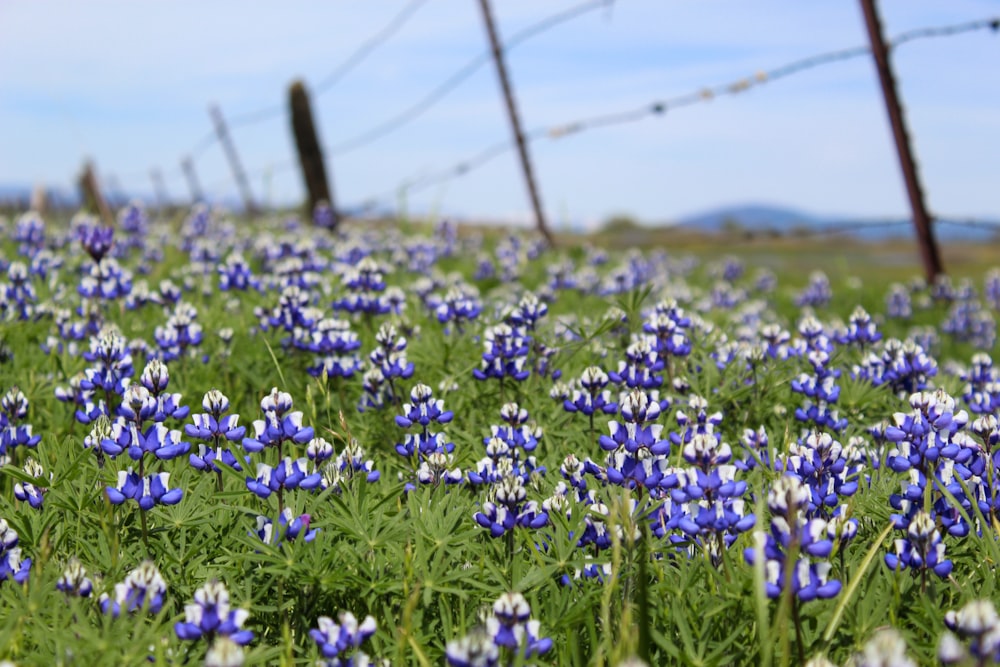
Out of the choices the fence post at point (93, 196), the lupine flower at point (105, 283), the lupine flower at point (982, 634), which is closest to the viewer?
the lupine flower at point (982, 634)

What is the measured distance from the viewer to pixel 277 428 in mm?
3197

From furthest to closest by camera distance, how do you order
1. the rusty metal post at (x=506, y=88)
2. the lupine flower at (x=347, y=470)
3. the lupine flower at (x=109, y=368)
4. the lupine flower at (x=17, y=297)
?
the rusty metal post at (x=506, y=88) → the lupine flower at (x=17, y=297) → the lupine flower at (x=109, y=368) → the lupine flower at (x=347, y=470)

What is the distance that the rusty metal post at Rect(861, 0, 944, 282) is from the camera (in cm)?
998

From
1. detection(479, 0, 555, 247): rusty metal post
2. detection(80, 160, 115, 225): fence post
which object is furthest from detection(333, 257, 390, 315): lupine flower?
detection(80, 160, 115, 225): fence post

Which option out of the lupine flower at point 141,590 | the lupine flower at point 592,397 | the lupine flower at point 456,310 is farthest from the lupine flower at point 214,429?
the lupine flower at point 456,310

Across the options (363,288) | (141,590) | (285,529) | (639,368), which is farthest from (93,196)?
(141,590)

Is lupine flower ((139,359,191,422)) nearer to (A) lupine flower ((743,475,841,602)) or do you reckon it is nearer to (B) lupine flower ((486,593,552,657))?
(B) lupine flower ((486,593,552,657))

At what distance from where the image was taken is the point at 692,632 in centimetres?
288

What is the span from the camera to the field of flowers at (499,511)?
263 cm

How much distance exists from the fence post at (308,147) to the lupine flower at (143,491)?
13716mm

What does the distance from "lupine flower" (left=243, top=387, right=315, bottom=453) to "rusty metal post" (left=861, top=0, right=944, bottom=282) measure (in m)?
8.94

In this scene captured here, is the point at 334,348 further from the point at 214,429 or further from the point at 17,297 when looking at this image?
the point at 17,297

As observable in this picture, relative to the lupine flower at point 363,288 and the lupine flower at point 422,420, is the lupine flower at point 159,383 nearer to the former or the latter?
the lupine flower at point 422,420

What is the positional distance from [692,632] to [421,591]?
89 cm
